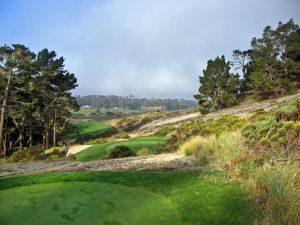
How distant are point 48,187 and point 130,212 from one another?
10.3 feet

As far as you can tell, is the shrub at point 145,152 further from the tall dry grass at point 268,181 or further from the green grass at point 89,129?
the green grass at point 89,129

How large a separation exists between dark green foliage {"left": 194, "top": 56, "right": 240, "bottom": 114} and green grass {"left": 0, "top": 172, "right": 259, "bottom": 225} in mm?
47340

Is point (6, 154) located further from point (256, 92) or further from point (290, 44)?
point (290, 44)

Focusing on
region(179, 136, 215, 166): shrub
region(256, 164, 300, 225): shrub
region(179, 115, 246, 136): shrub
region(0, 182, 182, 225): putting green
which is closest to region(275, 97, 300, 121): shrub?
region(179, 136, 215, 166): shrub

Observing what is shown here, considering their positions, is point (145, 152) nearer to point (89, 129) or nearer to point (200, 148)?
point (200, 148)

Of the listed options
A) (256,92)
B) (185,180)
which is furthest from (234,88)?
(185,180)

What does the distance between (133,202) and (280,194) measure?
2.89 metres

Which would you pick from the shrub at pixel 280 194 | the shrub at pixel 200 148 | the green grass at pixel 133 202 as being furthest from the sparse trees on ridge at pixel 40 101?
the shrub at pixel 280 194

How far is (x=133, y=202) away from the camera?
783 centimetres

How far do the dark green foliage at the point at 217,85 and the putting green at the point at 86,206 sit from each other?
158ft

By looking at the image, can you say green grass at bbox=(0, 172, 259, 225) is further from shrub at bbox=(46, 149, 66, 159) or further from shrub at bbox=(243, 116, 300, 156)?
shrub at bbox=(46, 149, 66, 159)

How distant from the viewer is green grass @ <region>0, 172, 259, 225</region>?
22.3 feet

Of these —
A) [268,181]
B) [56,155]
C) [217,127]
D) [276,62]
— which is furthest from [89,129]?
[268,181]

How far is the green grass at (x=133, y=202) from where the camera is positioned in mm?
6805
